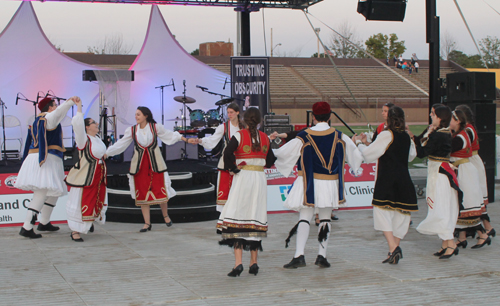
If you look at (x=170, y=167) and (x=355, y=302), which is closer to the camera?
(x=355, y=302)

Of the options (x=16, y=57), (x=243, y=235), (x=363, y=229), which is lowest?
(x=363, y=229)

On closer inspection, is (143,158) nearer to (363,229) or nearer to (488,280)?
(363,229)

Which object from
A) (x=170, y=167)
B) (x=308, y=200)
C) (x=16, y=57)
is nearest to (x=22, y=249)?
(x=308, y=200)

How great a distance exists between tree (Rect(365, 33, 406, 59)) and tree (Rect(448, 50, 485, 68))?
10.2 meters

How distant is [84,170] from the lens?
6609 millimetres

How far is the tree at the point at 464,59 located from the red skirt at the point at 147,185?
62134 mm

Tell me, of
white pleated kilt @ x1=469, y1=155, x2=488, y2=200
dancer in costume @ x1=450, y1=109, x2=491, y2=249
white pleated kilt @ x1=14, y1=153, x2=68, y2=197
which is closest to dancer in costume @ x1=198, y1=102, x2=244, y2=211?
white pleated kilt @ x1=14, y1=153, x2=68, y2=197

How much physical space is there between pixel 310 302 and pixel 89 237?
3807mm

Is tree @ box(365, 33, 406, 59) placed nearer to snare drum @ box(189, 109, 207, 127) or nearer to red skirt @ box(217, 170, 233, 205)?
snare drum @ box(189, 109, 207, 127)

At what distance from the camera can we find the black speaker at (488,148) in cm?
895

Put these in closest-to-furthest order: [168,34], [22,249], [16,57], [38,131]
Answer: [22,249] < [38,131] < [16,57] < [168,34]

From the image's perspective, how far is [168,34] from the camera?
53.8 ft

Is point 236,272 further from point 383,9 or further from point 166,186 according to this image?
point 383,9

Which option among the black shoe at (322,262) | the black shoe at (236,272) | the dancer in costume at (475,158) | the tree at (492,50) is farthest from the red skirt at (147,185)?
the tree at (492,50)
